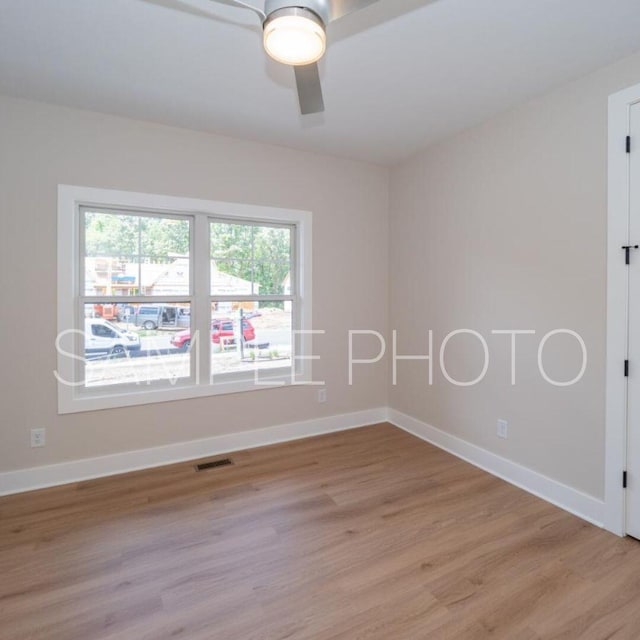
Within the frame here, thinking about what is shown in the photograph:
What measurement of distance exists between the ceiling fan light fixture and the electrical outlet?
2.82 metres

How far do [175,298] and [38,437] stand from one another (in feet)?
4.44

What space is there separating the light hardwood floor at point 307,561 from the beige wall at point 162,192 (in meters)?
0.45

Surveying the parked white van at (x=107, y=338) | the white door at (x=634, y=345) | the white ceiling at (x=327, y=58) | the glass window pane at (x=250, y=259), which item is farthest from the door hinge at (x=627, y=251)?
the parked white van at (x=107, y=338)

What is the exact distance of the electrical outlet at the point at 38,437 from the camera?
263cm

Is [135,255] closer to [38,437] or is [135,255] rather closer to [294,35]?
[38,437]

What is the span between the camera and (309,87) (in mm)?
1601

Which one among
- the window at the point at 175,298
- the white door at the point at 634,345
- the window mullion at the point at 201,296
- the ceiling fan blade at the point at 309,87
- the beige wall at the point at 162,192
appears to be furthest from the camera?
the window mullion at the point at 201,296

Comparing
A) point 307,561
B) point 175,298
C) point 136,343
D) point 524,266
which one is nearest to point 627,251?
point 524,266

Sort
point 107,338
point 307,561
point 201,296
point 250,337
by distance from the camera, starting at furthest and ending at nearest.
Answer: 1. point 250,337
2. point 201,296
3. point 107,338
4. point 307,561

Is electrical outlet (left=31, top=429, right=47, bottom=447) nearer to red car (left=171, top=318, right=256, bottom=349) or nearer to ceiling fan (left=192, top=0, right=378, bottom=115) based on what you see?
red car (left=171, top=318, right=256, bottom=349)

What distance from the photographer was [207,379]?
10.5ft

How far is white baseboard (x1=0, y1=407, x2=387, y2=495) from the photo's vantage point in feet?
8.59

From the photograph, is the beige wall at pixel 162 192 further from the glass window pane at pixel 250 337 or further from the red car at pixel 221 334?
the red car at pixel 221 334

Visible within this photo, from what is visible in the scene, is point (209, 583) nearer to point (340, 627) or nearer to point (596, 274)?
point (340, 627)
